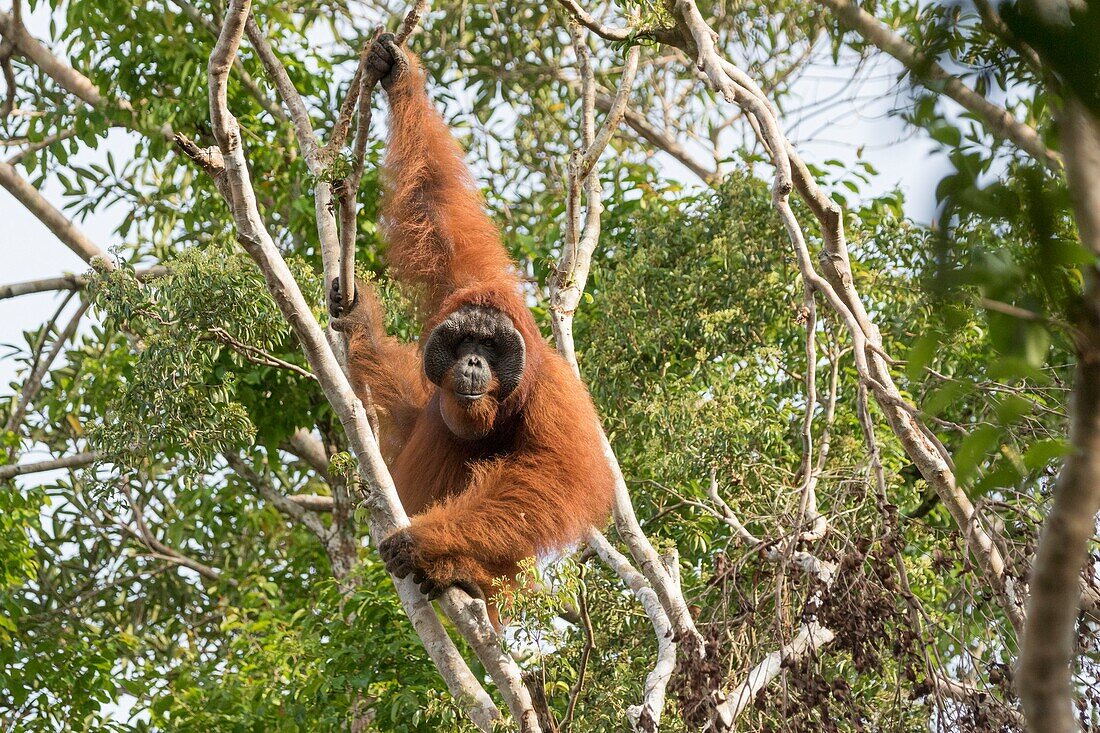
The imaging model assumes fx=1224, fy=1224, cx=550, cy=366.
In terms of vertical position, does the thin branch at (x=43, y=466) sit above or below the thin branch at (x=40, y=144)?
below

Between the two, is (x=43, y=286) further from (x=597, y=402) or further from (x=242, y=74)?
(x=597, y=402)

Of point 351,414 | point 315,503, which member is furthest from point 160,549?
point 351,414

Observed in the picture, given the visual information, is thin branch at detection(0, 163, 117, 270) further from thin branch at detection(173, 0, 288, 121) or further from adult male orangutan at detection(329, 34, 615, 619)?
adult male orangutan at detection(329, 34, 615, 619)

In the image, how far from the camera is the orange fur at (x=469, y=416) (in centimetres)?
525

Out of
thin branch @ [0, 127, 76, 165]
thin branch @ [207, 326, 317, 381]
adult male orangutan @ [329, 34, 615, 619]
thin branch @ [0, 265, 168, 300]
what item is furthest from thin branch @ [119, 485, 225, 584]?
thin branch @ [207, 326, 317, 381]

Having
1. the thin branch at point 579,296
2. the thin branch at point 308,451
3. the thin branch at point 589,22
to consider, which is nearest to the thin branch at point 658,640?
the thin branch at point 579,296

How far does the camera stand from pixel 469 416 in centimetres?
564

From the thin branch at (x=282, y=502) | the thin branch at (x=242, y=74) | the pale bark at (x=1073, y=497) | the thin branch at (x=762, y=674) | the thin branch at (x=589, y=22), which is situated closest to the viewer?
the pale bark at (x=1073, y=497)

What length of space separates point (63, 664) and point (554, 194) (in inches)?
223

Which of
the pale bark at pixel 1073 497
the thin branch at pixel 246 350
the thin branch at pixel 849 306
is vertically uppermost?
the thin branch at pixel 246 350

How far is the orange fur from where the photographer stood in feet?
17.2

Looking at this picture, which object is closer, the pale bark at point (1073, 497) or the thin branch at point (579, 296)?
the pale bark at point (1073, 497)

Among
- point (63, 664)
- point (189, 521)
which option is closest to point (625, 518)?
point (63, 664)

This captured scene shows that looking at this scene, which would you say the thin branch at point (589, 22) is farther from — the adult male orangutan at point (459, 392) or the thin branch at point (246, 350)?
the thin branch at point (246, 350)
